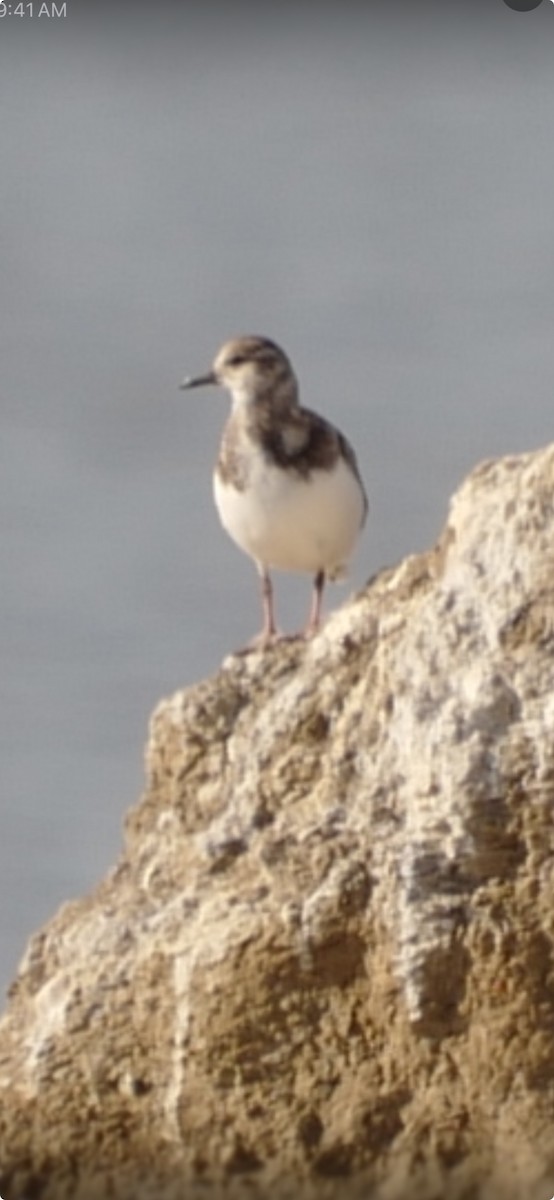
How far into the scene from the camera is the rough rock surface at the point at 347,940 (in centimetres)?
1467

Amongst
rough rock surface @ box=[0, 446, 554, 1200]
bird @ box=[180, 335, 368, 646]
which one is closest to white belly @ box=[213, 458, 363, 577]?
bird @ box=[180, 335, 368, 646]

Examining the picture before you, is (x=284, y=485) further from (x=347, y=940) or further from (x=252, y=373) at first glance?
(x=347, y=940)

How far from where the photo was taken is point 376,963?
14922mm

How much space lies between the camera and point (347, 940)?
590 inches

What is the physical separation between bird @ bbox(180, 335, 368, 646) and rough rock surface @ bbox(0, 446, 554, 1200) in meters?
2.29

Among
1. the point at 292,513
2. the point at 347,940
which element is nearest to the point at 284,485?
the point at 292,513

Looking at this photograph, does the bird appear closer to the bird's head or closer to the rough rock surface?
the bird's head

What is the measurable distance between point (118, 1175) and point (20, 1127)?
0.49 metres

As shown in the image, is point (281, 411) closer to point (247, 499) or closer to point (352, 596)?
point (247, 499)

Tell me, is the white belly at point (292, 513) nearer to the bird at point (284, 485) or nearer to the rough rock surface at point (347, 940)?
the bird at point (284, 485)

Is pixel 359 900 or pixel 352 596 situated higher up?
pixel 352 596

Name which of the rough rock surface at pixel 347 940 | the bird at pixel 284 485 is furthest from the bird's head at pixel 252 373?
the rough rock surface at pixel 347 940

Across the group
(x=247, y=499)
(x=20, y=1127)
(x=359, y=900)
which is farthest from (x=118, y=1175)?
(x=247, y=499)

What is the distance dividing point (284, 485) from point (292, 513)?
0.13m
